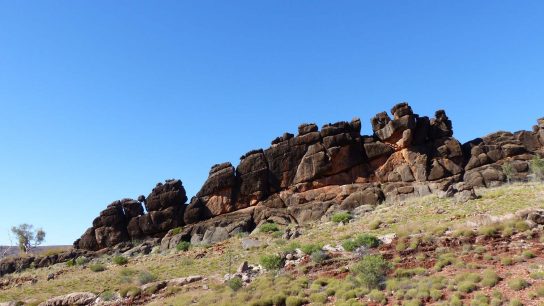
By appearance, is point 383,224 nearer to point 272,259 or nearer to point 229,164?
point 272,259

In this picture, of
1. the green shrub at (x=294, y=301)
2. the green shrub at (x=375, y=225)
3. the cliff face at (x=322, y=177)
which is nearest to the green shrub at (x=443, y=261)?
the green shrub at (x=294, y=301)

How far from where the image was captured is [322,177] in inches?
2363

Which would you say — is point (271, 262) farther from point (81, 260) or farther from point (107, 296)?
point (81, 260)

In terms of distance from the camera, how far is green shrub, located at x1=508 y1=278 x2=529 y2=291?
1599 centimetres

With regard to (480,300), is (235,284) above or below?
above

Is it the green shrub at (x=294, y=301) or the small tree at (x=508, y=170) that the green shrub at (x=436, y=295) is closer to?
the green shrub at (x=294, y=301)

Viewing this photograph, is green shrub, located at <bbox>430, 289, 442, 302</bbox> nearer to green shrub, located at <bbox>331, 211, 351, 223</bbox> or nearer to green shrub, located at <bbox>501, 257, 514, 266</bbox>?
green shrub, located at <bbox>501, 257, 514, 266</bbox>

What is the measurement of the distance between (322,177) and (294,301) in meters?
41.2

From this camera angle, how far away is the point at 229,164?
65.4 m

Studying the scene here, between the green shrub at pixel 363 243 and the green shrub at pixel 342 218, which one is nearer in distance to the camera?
the green shrub at pixel 363 243

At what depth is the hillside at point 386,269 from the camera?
17609 millimetres

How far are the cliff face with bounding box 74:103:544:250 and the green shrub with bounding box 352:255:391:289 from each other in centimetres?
3128

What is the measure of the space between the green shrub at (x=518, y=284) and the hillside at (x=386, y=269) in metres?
0.04

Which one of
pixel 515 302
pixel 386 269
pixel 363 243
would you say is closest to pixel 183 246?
pixel 363 243
